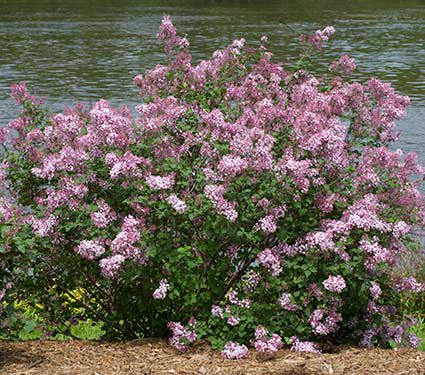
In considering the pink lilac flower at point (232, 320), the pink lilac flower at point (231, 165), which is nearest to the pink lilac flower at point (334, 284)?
the pink lilac flower at point (232, 320)

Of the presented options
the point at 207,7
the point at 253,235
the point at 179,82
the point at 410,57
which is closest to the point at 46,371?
the point at 253,235

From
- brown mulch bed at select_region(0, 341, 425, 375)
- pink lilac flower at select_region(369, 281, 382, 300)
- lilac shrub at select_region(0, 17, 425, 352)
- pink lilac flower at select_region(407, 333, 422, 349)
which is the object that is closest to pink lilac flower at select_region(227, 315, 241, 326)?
lilac shrub at select_region(0, 17, 425, 352)

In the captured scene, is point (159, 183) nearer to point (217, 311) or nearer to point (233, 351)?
point (217, 311)

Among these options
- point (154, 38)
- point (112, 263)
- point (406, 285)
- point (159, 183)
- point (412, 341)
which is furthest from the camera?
point (154, 38)

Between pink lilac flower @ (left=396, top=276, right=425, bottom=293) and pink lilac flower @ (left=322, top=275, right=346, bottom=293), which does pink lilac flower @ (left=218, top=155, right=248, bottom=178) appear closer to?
pink lilac flower @ (left=322, top=275, right=346, bottom=293)

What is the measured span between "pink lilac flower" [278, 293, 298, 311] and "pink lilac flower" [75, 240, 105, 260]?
1.11 meters

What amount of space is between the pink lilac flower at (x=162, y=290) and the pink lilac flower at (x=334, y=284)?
3.08 feet

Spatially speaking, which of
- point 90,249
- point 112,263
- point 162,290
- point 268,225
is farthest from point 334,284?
point 90,249

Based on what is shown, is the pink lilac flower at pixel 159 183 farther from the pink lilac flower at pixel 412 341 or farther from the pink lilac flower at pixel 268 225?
the pink lilac flower at pixel 412 341

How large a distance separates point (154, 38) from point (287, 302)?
31.7m

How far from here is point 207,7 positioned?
173ft

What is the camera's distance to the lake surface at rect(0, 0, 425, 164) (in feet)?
78.4

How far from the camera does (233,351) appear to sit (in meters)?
5.11

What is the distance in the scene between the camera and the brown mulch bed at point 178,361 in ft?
15.7
